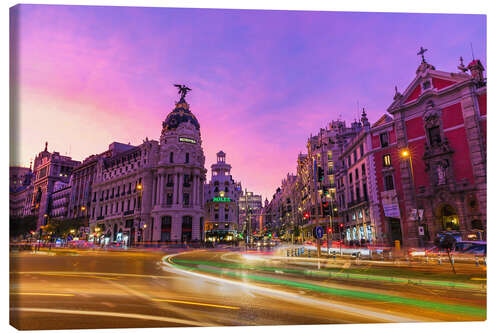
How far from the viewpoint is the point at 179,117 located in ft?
196

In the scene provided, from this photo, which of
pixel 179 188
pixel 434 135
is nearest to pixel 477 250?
pixel 434 135

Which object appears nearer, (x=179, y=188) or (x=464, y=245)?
(x=464, y=245)

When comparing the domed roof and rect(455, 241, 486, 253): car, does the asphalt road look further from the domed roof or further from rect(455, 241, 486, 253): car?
the domed roof

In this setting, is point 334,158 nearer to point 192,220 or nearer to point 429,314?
point 192,220

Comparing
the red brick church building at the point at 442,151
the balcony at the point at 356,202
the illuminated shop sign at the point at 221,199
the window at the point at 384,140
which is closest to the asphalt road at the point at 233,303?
the red brick church building at the point at 442,151

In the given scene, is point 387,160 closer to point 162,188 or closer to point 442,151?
point 442,151

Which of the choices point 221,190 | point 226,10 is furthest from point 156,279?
point 221,190

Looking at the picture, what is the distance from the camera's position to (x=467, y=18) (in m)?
9.52

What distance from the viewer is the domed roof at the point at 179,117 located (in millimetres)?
59594

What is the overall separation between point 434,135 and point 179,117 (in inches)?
1845

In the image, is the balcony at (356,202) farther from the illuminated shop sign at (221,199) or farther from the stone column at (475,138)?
the illuminated shop sign at (221,199)

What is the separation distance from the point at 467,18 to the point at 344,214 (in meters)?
40.2

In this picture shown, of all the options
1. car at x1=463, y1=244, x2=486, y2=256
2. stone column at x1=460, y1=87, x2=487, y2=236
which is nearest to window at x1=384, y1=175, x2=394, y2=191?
stone column at x1=460, y1=87, x2=487, y2=236

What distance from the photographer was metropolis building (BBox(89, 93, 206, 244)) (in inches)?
2201
